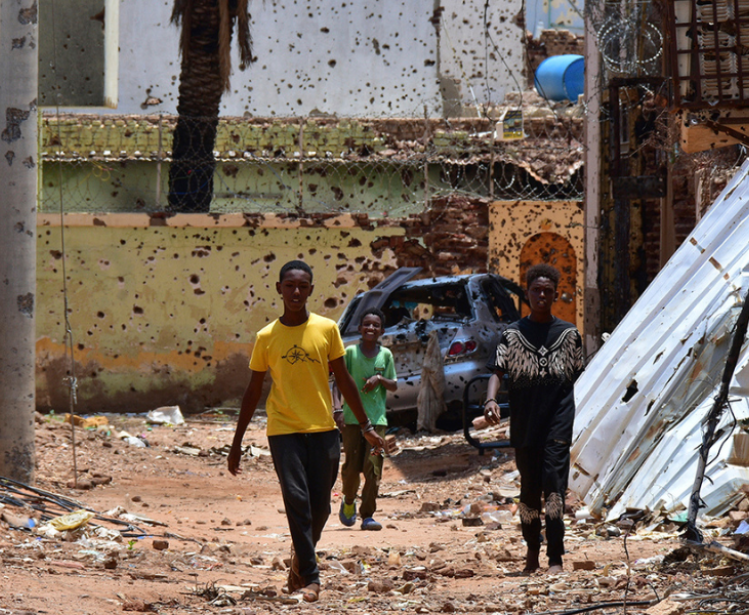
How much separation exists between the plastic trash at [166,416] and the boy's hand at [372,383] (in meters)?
6.74

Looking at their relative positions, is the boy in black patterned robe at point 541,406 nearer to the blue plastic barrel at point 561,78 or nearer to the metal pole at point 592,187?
the metal pole at point 592,187

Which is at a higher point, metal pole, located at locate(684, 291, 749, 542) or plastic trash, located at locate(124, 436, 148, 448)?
metal pole, located at locate(684, 291, 749, 542)

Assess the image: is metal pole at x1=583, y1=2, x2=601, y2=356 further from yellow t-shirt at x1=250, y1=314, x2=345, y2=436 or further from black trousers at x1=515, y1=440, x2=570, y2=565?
yellow t-shirt at x1=250, y1=314, x2=345, y2=436

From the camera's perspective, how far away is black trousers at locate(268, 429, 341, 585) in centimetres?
502

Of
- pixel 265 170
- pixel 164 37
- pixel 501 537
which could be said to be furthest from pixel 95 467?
pixel 164 37

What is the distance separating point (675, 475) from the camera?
6129 mm

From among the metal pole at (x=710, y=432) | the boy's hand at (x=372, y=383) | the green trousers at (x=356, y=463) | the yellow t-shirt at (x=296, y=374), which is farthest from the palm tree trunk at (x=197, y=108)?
the metal pole at (x=710, y=432)

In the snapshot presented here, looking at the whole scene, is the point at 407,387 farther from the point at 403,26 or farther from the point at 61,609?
the point at 403,26

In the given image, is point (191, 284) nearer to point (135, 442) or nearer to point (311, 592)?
point (135, 442)

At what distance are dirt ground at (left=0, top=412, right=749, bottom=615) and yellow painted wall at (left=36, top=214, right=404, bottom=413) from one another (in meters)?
4.07

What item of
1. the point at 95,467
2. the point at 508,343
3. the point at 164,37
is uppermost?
the point at 164,37


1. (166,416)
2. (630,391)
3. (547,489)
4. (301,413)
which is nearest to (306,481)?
(301,413)

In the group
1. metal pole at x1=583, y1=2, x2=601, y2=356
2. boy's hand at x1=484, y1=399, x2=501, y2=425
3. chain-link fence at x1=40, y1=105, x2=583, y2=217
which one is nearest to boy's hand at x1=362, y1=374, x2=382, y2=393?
boy's hand at x1=484, y1=399, x2=501, y2=425

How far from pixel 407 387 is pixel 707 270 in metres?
5.02
